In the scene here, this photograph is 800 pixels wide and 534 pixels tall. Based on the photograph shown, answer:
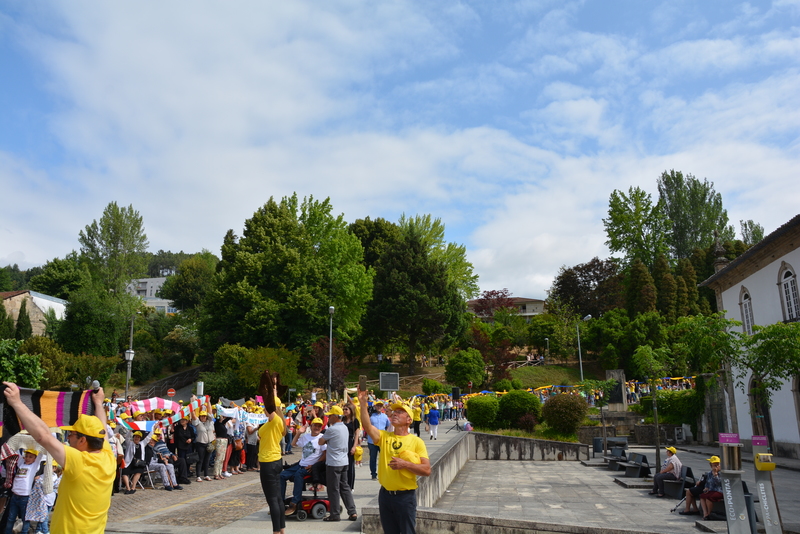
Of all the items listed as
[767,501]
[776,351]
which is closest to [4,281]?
[776,351]

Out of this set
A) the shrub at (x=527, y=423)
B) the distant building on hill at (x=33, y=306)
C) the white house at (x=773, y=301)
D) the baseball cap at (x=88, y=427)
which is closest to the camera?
the baseball cap at (x=88, y=427)

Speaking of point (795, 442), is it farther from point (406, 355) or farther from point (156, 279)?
point (156, 279)

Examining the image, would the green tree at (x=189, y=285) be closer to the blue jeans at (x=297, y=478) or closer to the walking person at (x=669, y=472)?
the walking person at (x=669, y=472)

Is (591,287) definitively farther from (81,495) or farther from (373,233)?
(81,495)

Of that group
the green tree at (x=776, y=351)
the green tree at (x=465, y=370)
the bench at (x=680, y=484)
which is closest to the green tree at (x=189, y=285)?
the green tree at (x=465, y=370)

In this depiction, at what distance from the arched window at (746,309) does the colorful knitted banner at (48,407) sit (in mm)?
28543

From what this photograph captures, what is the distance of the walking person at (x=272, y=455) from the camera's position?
7.20m

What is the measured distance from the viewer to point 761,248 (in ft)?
81.5

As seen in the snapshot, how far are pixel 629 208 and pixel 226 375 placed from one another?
48.5 metres

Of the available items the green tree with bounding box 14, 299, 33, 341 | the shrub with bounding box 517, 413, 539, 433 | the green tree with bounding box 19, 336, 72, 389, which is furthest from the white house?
the green tree with bounding box 14, 299, 33, 341

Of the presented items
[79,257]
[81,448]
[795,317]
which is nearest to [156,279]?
[79,257]

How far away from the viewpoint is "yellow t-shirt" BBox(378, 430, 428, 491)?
5422mm

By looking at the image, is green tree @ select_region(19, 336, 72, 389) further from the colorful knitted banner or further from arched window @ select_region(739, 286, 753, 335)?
arched window @ select_region(739, 286, 753, 335)

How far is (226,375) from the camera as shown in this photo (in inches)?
1517
